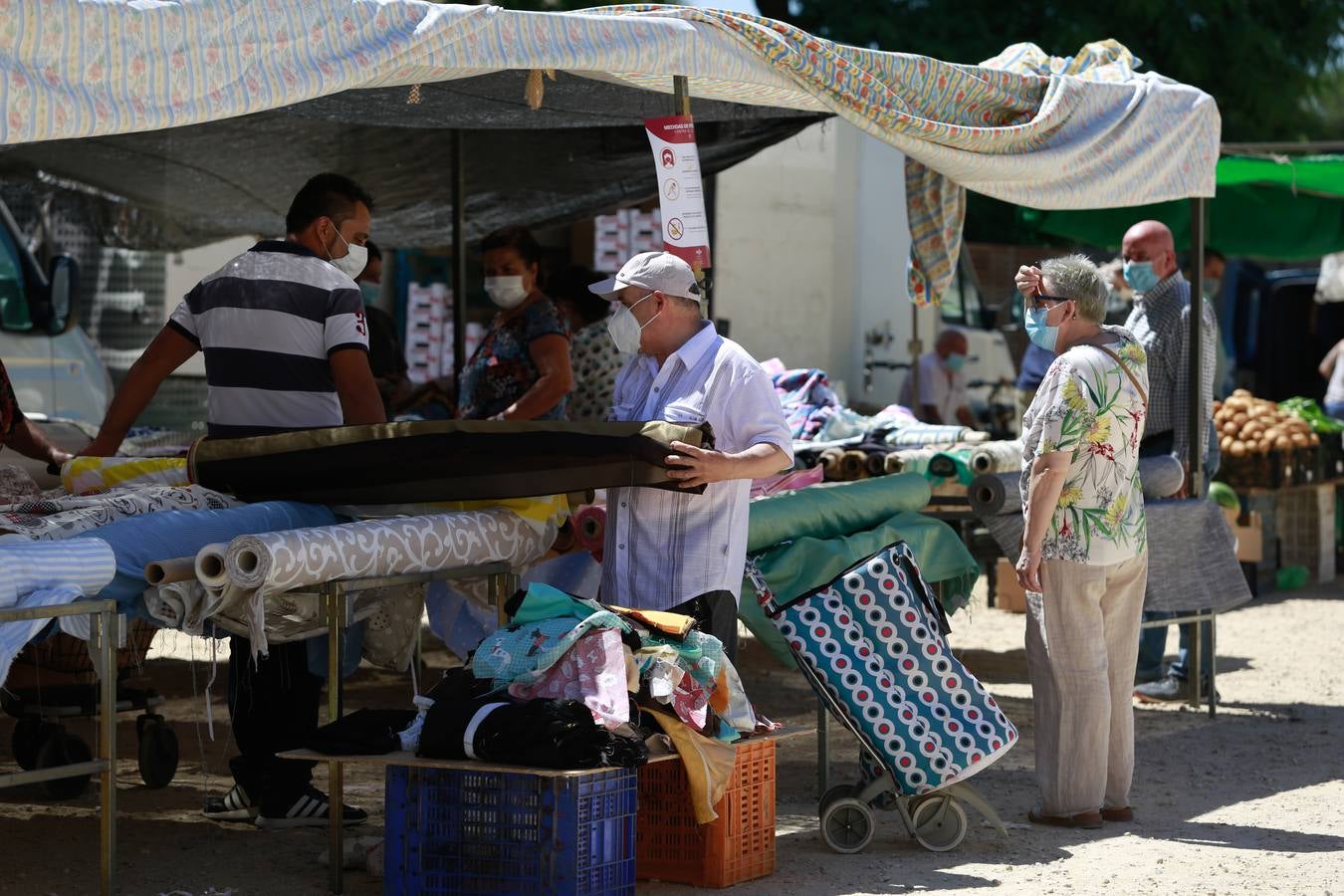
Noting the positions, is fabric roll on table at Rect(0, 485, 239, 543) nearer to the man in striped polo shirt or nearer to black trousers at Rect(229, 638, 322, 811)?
the man in striped polo shirt

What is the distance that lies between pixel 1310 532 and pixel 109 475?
31.6 feet

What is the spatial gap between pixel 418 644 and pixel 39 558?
1.72m

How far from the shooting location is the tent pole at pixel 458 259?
8.70m

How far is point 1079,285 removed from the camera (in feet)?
18.9

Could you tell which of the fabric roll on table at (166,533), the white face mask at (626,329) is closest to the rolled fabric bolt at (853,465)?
the white face mask at (626,329)

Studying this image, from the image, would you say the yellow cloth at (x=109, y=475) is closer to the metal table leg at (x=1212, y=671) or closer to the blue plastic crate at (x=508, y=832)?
the blue plastic crate at (x=508, y=832)

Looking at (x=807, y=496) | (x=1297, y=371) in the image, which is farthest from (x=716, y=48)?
(x=1297, y=371)

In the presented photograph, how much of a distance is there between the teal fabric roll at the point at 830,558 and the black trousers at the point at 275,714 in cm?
138

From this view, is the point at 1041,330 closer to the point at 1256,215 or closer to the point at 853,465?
the point at 853,465

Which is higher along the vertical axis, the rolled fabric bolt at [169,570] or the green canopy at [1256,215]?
the green canopy at [1256,215]

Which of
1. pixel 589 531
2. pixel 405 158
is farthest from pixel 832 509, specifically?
pixel 405 158

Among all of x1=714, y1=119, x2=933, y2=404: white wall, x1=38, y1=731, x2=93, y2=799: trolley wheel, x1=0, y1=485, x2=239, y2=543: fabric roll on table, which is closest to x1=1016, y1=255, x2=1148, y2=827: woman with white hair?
x1=0, y1=485, x2=239, y2=543: fabric roll on table

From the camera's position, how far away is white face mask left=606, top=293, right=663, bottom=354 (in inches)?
201

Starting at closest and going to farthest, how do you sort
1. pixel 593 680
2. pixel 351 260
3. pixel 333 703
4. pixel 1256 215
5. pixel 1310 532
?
pixel 593 680 → pixel 333 703 → pixel 351 260 → pixel 1256 215 → pixel 1310 532
